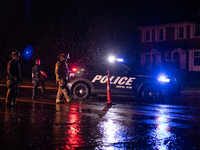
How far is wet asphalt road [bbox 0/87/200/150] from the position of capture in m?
5.57

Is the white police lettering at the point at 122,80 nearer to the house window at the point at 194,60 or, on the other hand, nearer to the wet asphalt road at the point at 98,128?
the wet asphalt road at the point at 98,128

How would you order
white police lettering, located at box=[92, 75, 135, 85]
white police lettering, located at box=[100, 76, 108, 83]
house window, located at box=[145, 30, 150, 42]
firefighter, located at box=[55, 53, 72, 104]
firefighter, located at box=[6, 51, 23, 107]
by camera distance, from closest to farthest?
firefighter, located at box=[6, 51, 23, 107]
firefighter, located at box=[55, 53, 72, 104]
white police lettering, located at box=[92, 75, 135, 85]
white police lettering, located at box=[100, 76, 108, 83]
house window, located at box=[145, 30, 150, 42]

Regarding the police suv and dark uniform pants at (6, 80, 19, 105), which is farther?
the police suv

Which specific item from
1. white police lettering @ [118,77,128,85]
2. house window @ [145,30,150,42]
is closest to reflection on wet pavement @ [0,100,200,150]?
white police lettering @ [118,77,128,85]

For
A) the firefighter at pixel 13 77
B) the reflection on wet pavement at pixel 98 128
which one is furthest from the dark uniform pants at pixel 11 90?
the reflection on wet pavement at pixel 98 128

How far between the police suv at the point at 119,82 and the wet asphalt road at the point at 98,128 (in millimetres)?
2337

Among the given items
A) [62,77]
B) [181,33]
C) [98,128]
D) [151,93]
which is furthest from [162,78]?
[181,33]

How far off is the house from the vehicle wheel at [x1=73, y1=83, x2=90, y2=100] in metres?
23.4

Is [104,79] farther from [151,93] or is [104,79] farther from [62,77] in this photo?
[62,77]

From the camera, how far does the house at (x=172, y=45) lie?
121ft

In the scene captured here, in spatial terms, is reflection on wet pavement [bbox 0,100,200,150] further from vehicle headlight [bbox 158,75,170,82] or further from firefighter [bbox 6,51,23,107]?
vehicle headlight [bbox 158,75,170,82]

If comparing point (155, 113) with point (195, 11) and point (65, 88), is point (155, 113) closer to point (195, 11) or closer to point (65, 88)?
point (65, 88)

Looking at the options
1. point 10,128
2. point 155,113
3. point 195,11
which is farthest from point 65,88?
point 195,11

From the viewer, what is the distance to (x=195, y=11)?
63.2ft
